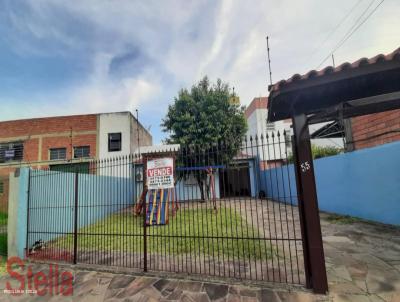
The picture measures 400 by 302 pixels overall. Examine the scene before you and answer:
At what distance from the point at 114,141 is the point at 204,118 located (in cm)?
793

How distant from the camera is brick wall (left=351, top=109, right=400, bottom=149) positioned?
21.5 ft

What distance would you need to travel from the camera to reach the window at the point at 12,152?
16250 mm

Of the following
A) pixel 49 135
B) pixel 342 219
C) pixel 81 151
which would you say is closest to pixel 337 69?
pixel 342 219

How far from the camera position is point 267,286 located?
3.32 metres

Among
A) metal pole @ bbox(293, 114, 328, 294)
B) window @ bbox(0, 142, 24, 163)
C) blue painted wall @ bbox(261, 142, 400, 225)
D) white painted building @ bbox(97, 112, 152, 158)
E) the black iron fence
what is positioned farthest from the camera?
window @ bbox(0, 142, 24, 163)

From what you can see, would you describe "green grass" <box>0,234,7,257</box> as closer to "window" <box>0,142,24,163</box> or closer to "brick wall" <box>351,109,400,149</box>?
"brick wall" <box>351,109,400,149</box>

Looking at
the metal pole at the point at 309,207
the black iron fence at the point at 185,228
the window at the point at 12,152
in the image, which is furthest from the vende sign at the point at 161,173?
the window at the point at 12,152

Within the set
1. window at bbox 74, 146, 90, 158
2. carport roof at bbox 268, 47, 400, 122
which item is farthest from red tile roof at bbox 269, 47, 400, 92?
window at bbox 74, 146, 90, 158

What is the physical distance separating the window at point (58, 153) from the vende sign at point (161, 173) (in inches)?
Answer: 566

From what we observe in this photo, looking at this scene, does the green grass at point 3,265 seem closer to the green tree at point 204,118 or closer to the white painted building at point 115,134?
the green tree at point 204,118

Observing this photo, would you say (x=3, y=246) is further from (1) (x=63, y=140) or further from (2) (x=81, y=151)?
(1) (x=63, y=140)

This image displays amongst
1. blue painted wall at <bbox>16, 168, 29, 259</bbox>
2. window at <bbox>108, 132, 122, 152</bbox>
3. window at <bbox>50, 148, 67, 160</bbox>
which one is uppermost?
window at <bbox>108, 132, 122, 152</bbox>

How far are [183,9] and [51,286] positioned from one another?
23.2 feet

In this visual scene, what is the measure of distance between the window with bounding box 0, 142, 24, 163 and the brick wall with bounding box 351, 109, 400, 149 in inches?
812
